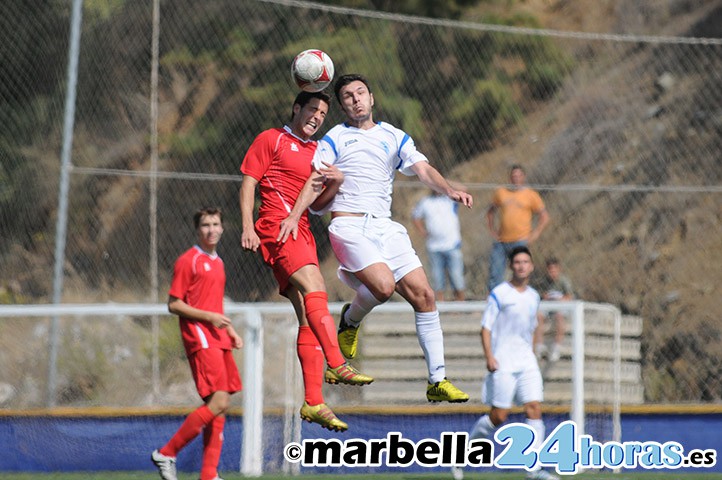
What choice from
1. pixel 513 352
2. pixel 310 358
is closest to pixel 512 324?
pixel 513 352

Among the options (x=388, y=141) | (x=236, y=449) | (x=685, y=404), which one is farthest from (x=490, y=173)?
(x=388, y=141)

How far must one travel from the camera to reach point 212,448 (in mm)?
10883

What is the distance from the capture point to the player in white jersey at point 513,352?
38.7 feet

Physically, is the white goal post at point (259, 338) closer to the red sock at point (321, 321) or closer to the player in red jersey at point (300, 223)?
the player in red jersey at point (300, 223)

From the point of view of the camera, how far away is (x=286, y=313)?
535 inches

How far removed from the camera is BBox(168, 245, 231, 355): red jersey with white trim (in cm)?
1073

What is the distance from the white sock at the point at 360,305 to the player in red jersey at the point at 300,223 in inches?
6.5

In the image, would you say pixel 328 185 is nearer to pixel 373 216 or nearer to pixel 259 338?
pixel 373 216

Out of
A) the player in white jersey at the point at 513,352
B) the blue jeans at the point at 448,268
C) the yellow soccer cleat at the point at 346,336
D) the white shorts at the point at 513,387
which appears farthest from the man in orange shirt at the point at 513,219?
the yellow soccer cleat at the point at 346,336

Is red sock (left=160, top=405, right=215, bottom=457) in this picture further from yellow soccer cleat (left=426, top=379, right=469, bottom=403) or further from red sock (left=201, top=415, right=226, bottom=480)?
yellow soccer cleat (left=426, top=379, right=469, bottom=403)

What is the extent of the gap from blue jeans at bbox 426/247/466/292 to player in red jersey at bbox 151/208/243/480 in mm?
4227

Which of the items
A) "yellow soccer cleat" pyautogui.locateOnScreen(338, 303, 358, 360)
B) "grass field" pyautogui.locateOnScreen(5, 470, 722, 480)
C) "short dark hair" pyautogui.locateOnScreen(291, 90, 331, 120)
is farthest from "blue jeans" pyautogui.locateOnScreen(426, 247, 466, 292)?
"short dark hair" pyautogui.locateOnScreen(291, 90, 331, 120)

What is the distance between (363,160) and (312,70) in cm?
63

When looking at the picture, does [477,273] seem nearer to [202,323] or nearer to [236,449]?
[236,449]
